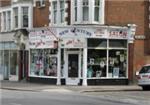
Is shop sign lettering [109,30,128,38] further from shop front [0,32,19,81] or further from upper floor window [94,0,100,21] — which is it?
shop front [0,32,19,81]

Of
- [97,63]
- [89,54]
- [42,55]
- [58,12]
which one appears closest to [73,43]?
[89,54]

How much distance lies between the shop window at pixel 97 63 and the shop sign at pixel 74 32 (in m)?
1.32

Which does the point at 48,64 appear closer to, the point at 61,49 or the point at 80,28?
the point at 61,49

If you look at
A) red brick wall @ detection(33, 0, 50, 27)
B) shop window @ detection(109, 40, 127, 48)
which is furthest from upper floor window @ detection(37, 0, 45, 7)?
shop window @ detection(109, 40, 127, 48)

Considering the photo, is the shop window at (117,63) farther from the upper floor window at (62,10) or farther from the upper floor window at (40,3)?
the upper floor window at (40,3)

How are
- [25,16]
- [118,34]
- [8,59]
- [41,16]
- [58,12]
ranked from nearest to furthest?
[118,34] < [58,12] < [41,16] < [25,16] < [8,59]

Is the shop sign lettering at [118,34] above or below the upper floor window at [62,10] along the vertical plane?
below

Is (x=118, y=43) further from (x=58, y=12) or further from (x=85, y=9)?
(x=58, y=12)

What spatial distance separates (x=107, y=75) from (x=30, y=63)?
24.8ft

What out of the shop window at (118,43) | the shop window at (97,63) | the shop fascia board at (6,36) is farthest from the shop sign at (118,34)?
the shop fascia board at (6,36)

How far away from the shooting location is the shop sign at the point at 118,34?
121ft

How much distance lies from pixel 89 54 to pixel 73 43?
1.40 m

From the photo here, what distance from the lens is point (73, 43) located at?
36719 mm

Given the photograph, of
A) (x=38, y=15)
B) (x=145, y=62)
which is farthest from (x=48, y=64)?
(x=145, y=62)
